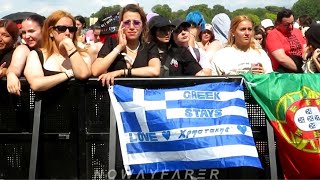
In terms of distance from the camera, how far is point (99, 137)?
4.88 metres

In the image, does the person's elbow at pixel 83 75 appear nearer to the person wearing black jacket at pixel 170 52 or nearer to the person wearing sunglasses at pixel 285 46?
the person wearing black jacket at pixel 170 52

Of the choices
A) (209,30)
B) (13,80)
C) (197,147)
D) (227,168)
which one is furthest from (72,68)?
(209,30)

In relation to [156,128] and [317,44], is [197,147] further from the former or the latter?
[317,44]

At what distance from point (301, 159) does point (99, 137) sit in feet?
6.04

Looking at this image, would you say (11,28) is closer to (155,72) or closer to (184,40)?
(155,72)

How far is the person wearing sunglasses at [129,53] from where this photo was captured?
5051mm

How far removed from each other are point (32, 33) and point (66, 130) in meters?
1.32

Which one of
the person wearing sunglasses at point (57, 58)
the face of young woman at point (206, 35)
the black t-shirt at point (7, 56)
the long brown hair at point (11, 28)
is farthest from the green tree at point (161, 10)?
the black t-shirt at point (7, 56)

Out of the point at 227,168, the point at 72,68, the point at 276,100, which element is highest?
the point at 72,68

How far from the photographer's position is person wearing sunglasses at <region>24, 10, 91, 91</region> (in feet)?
15.8

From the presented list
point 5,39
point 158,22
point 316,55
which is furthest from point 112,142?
point 316,55

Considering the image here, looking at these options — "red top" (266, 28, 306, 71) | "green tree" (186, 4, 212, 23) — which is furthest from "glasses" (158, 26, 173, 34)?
"green tree" (186, 4, 212, 23)

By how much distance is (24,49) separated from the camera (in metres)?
5.27

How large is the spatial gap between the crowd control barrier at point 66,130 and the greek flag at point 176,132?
0.31ft
